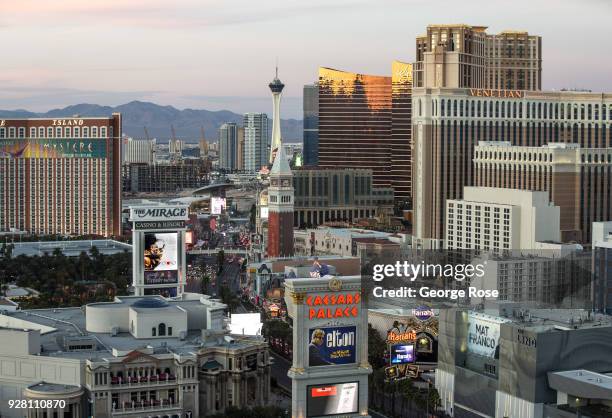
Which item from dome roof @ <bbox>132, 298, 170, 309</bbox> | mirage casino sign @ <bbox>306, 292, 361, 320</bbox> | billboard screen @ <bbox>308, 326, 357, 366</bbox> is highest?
mirage casino sign @ <bbox>306, 292, 361, 320</bbox>

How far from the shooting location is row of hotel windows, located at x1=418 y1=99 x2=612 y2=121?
12112cm

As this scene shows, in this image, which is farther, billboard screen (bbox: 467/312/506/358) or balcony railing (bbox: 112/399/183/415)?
billboard screen (bbox: 467/312/506/358)

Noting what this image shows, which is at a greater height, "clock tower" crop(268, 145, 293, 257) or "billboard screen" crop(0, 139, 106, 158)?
"billboard screen" crop(0, 139, 106, 158)

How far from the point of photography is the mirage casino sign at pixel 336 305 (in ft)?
175

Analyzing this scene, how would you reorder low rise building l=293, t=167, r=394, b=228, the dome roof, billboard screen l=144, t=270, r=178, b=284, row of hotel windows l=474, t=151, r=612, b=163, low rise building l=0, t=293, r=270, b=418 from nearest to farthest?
low rise building l=0, t=293, r=270, b=418 < the dome roof < billboard screen l=144, t=270, r=178, b=284 < row of hotel windows l=474, t=151, r=612, b=163 < low rise building l=293, t=167, r=394, b=228

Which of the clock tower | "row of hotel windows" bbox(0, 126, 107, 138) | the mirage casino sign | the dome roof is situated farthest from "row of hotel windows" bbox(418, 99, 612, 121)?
the mirage casino sign

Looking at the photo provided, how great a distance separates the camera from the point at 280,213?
12262 cm

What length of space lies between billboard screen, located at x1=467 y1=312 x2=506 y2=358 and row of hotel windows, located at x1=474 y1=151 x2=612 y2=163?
43020mm

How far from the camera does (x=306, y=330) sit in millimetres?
53094

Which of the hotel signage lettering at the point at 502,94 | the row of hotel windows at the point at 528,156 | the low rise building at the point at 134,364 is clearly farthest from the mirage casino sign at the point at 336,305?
the hotel signage lettering at the point at 502,94

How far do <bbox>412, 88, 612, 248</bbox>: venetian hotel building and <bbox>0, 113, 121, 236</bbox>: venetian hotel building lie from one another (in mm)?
44265

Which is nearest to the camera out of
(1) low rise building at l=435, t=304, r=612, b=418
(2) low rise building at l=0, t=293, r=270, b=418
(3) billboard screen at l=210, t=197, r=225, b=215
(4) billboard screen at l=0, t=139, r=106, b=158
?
(1) low rise building at l=435, t=304, r=612, b=418

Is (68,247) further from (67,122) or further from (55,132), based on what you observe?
(67,122)

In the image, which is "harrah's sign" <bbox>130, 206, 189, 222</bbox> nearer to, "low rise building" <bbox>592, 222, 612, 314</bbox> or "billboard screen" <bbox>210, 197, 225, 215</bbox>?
"low rise building" <bbox>592, 222, 612, 314</bbox>
